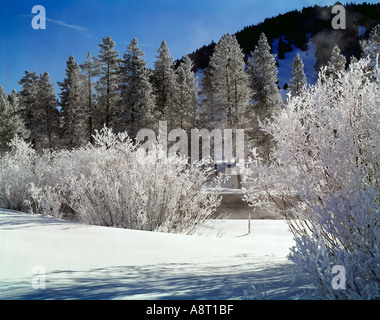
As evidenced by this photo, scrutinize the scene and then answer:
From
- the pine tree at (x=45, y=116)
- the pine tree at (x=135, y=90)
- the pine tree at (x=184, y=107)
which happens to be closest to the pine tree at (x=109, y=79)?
the pine tree at (x=135, y=90)

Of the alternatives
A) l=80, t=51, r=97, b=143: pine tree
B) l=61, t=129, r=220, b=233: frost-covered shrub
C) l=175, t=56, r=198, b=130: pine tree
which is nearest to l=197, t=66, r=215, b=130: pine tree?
l=175, t=56, r=198, b=130: pine tree

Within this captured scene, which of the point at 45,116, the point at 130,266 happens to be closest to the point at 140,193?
the point at 130,266

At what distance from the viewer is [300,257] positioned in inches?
94.7

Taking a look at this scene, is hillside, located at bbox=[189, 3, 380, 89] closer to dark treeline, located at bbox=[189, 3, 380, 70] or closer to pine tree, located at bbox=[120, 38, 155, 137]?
dark treeline, located at bbox=[189, 3, 380, 70]

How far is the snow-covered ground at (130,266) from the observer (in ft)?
8.88

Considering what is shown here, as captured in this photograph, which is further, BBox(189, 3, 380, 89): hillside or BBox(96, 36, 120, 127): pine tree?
BBox(189, 3, 380, 89): hillside

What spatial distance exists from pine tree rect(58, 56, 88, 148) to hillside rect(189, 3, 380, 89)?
195 feet

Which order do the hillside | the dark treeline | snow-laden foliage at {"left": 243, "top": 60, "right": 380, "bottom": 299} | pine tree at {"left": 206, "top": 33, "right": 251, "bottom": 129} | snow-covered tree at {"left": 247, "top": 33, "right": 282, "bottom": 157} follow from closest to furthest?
snow-laden foliage at {"left": 243, "top": 60, "right": 380, "bottom": 299} < snow-covered tree at {"left": 247, "top": 33, "right": 282, "bottom": 157} < pine tree at {"left": 206, "top": 33, "right": 251, "bottom": 129} < the dark treeline < the hillside

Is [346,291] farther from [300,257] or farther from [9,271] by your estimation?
[9,271]

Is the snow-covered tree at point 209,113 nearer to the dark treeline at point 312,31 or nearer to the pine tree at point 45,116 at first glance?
the pine tree at point 45,116

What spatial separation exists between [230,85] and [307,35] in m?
89.9

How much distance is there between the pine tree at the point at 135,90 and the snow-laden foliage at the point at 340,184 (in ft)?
84.1

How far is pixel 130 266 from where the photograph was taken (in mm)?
3502

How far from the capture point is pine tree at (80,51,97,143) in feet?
107
